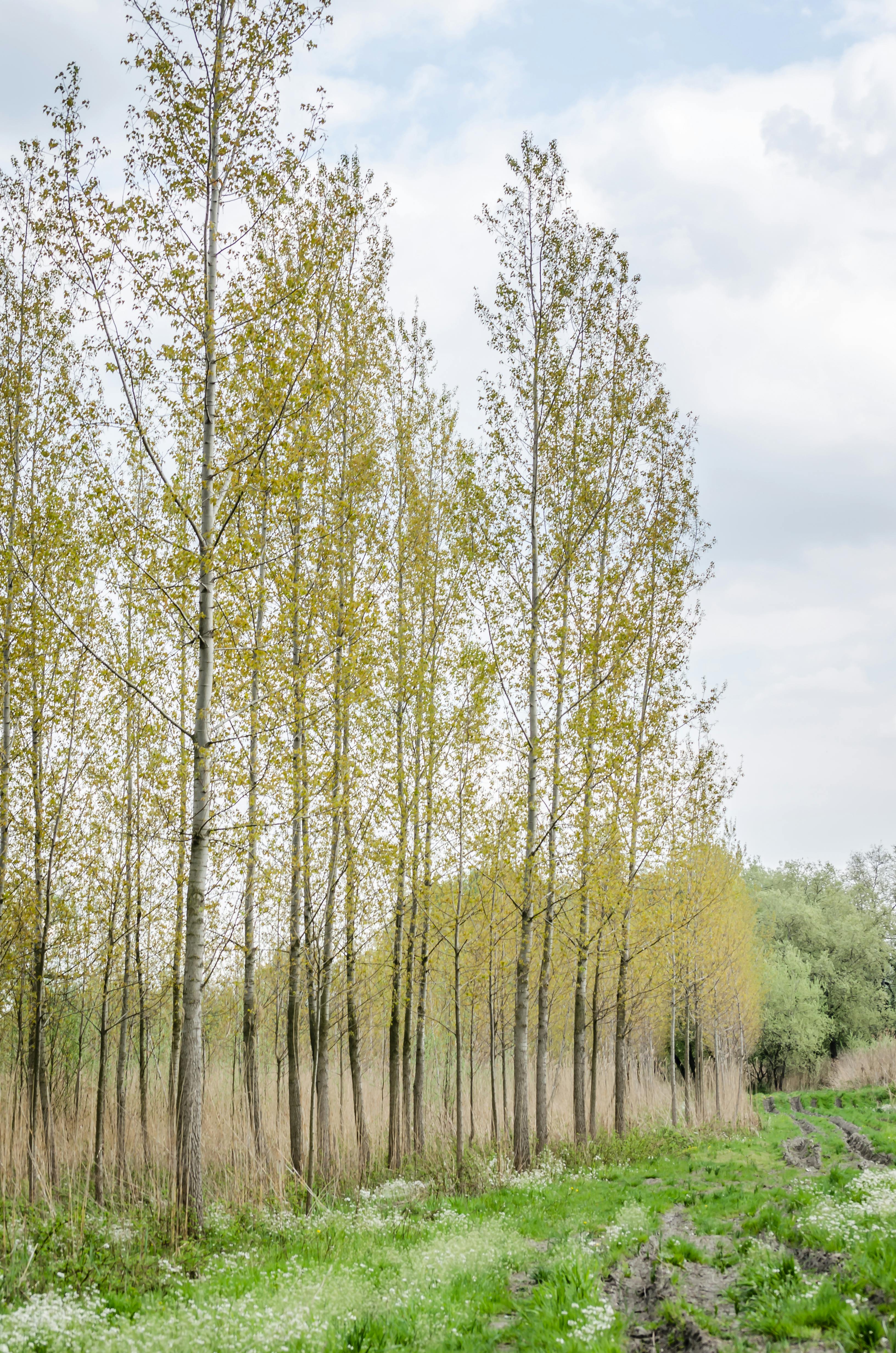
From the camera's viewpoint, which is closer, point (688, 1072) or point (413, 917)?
point (413, 917)

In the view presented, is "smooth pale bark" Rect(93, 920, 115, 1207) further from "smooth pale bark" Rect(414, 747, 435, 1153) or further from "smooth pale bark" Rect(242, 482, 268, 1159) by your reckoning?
"smooth pale bark" Rect(414, 747, 435, 1153)

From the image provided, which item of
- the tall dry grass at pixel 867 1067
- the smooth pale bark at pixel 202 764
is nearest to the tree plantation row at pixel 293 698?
the smooth pale bark at pixel 202 764

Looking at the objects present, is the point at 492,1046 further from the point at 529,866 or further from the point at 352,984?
the point at 529,866

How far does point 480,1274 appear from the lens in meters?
6.22

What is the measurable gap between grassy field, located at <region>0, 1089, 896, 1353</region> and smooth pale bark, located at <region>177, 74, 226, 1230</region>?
615mm

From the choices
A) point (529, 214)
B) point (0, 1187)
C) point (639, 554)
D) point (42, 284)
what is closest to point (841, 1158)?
point (639, 554)

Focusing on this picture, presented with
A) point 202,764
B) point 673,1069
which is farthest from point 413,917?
point 673,1069

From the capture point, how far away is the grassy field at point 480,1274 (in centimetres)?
473

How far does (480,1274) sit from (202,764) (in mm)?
4776

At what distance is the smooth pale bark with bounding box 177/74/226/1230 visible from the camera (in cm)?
718

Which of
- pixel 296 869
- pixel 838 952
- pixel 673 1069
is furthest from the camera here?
pixel 838 952

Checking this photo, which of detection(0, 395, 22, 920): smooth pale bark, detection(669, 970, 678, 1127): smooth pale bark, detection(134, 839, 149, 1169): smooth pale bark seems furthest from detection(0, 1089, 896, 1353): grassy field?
detection(669, 970, 678, 1127): smooth pale bark

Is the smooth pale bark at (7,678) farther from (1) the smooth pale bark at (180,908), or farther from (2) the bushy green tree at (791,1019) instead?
(2) the bushy green tree at (791,1019)

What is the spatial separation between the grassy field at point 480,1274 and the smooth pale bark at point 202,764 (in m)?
0.62
